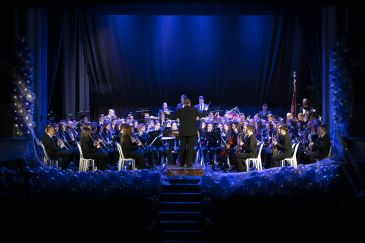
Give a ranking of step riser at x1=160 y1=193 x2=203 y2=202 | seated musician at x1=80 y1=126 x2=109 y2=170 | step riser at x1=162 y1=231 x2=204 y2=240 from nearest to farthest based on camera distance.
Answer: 1. step riser at x1=162 y1=231 x2=204 y2=240
2. step riser at x1=160 y1=193 x2=203 y2=202
3. seated musician at x1=80 y1=126 x2=109 y2=170

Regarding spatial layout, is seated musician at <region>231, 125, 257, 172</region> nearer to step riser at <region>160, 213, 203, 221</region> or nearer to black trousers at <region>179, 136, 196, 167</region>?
black trousers at <region>179, 136, 196, 167</region>

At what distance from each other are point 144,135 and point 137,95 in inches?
256

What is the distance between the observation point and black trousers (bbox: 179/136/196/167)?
11.1 m

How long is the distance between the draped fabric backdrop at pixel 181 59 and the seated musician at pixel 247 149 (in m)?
6.82

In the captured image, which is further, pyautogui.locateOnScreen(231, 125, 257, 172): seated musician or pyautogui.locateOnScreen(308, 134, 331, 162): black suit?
pyautogui.locateOnScreen(231, 125, 257, 172): seated musician

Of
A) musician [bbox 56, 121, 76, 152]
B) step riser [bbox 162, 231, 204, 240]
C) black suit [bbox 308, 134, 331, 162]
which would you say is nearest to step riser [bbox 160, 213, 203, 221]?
step riser [bbox 162, 231, 204, 240]

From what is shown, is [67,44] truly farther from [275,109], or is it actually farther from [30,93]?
[275,109]

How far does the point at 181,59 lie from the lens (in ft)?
59.6

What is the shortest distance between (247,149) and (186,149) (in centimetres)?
147

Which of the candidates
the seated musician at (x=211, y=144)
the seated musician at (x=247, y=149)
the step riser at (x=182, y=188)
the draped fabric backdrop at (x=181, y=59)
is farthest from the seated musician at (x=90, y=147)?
the draped fabric backdrop at (x=181, y=59)

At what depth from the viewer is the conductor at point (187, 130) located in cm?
1102

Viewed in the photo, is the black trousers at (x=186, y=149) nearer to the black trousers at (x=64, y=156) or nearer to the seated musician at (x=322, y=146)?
the seated musician at (x=322, y=146)

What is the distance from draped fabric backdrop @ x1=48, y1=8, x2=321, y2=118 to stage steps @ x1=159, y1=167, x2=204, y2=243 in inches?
341

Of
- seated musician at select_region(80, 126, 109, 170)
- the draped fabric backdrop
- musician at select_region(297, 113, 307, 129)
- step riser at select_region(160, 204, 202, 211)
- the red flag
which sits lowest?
step riser at select_region(160, 204, 202, 211)
